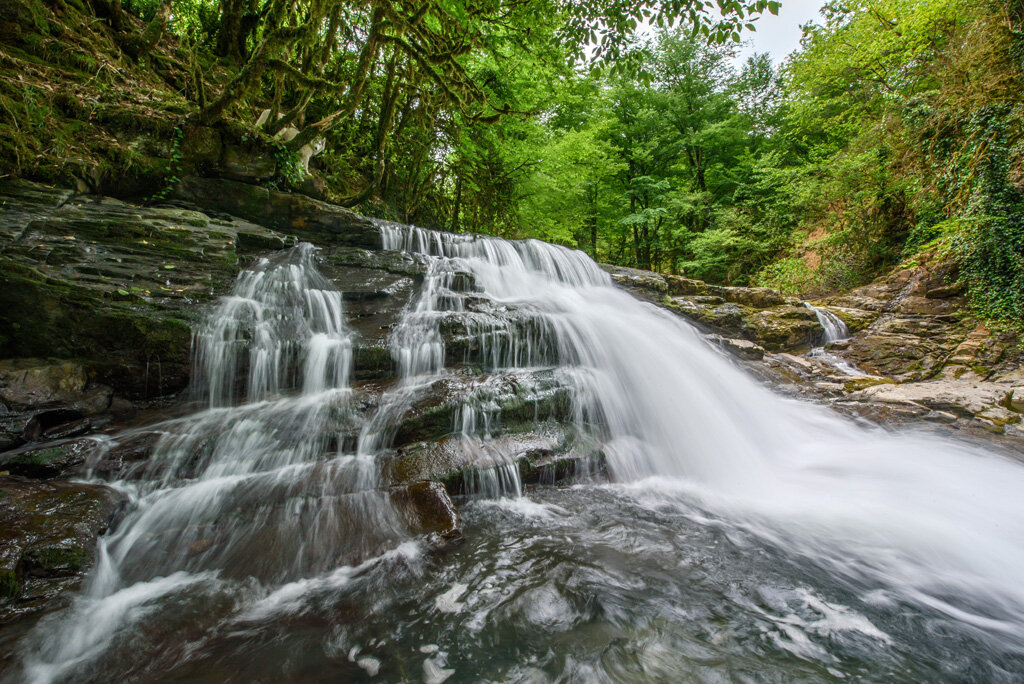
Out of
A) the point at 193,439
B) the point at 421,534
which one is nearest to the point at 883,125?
the point at 421,534

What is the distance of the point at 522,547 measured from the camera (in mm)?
2777

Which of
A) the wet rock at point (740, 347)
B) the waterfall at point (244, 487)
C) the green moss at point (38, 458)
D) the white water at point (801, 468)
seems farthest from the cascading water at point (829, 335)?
the green moss at point (38, 458)

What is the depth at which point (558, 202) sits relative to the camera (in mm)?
13586

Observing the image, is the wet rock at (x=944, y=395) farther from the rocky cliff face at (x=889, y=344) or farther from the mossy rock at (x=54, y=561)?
the mossy rock at (x=54, y=561)

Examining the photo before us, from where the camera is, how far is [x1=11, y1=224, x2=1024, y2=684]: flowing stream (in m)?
1.88

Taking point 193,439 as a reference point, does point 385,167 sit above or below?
above

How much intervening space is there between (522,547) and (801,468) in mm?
3823

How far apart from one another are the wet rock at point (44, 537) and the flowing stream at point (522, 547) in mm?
152

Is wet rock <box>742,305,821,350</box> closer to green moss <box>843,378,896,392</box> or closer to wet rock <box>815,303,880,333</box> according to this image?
wet rock <box>815,303,880,333</box>

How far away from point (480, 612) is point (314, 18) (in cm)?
783

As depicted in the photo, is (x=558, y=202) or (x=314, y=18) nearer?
(x=314, y=18)

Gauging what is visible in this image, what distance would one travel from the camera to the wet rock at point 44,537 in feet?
6.93

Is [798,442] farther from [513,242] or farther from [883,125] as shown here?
[883,125]

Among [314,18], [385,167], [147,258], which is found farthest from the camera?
[385,167]
